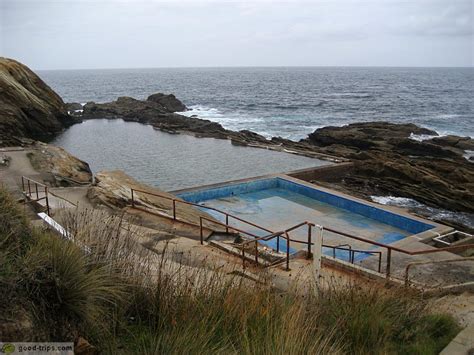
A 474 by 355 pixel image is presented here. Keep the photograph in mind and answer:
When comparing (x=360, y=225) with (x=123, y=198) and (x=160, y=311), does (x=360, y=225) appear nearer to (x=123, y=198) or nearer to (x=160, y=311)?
(x=123, y=198)

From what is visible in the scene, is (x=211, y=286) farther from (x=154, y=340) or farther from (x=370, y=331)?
(x=370, y=331)

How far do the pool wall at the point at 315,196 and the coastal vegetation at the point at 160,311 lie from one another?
9.76m

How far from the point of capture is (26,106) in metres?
35.5

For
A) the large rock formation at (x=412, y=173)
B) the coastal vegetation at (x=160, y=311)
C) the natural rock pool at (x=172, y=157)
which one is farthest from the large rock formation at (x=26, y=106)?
the coastal vegetation at (x=160, y=311)

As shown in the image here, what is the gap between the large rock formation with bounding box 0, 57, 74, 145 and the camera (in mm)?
31997

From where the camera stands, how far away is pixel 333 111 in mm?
61938

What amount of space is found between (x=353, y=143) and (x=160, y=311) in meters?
29.8

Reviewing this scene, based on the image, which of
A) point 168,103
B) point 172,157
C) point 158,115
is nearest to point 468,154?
point 172,157

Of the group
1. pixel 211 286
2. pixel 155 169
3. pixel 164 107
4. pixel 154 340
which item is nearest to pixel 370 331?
pixel 211 286

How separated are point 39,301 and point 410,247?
10480 millimetres

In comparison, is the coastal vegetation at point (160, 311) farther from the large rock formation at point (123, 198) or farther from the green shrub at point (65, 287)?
the large rock formation at point (123, 198)

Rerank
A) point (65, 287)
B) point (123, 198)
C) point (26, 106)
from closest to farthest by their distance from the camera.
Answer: point (65, 287), point (123, 198), point (26, 106)

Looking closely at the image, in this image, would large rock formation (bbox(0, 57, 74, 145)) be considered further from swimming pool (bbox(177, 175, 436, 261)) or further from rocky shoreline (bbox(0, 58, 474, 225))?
swimming pool (bbox(177, 175, 436, 261))

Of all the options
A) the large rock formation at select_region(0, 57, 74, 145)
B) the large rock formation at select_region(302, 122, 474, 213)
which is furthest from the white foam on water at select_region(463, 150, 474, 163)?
the large rock formation at select_region(0, 57, 74, 145)
